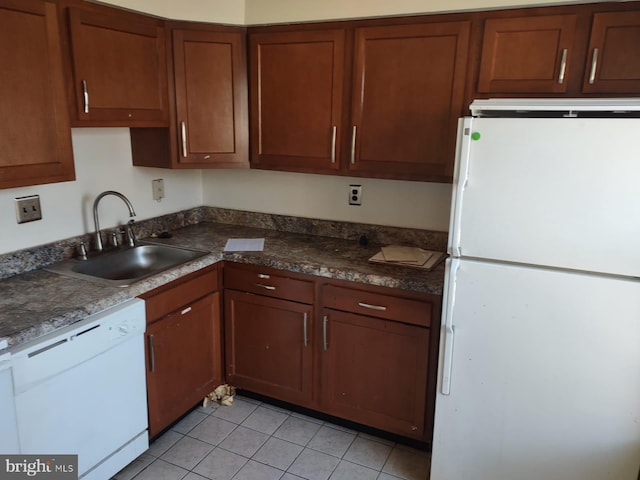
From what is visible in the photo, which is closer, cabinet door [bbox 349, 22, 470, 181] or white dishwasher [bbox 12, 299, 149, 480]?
white dishwasher [bbox 12, 299, 149, 480]

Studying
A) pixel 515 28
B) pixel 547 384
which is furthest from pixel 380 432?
pixel 515 28

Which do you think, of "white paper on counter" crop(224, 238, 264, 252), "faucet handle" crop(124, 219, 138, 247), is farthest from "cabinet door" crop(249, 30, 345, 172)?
"faucet handle" crop(124, 219, 138, 247)

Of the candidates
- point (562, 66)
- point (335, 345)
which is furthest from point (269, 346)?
point (562, 66)

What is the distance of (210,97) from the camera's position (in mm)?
2588

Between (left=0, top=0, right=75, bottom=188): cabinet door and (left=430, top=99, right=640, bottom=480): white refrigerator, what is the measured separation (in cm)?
153

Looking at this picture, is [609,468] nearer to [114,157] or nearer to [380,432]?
[380,432]

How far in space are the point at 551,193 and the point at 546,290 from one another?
34 cm

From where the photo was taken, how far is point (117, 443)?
2.04 metres

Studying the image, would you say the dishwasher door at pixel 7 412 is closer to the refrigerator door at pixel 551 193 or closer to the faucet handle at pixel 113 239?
the faucet handle at pixel 113 239

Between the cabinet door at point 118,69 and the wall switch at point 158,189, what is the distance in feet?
1.61

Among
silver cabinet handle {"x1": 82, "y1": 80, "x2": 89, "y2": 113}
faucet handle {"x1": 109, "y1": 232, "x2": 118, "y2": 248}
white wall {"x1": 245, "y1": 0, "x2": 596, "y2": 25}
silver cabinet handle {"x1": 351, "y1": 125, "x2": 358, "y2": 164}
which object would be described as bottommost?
faucet handle {"x1": 109, "y1": 232, "x2": 118, "y2": 248}

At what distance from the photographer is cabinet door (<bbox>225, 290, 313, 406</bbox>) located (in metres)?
2.46

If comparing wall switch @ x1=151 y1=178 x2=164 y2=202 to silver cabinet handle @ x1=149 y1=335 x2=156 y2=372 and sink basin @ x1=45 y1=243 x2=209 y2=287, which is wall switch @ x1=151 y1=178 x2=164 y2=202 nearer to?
sink basin @ x1=45 y1=243 x2=209 y2=287

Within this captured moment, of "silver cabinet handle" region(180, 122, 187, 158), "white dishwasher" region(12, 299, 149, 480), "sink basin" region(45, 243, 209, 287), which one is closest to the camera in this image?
"white dishwasher" region(12, 299, 149, 480)
